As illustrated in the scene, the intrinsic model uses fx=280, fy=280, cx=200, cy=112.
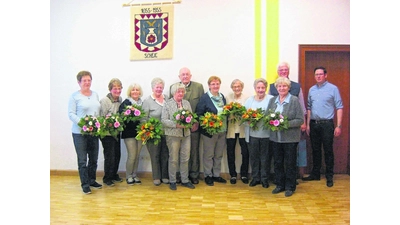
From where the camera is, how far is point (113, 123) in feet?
11.6

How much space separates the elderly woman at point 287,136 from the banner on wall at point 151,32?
1840 mm

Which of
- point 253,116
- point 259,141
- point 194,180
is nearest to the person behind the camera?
point 253,116

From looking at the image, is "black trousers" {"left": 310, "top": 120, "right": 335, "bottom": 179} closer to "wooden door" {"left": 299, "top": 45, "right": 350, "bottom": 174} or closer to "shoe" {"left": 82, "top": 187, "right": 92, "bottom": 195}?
"wooden door" {"left": 299, "top": 45, "right": 350, "bottom": 174}

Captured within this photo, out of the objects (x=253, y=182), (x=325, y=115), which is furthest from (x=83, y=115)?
(x=325, y=115)

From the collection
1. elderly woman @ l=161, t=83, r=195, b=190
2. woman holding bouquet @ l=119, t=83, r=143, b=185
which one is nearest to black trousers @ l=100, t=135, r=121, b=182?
woman holding bouquet @ l=119, t=83, r=143, b=185

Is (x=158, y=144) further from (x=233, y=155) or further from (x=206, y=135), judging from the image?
(x=233, y=155)

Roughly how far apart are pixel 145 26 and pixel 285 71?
86.9 inches

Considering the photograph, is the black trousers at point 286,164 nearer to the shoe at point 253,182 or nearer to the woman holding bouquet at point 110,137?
the shoe at point 253,182

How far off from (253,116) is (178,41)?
66.4 inches

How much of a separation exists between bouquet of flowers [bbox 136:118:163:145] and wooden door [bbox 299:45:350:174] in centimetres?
223

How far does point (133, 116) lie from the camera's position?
3605mm

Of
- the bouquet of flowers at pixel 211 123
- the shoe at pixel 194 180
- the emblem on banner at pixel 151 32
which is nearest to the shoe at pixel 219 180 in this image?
the shoe at pixel 194 180
